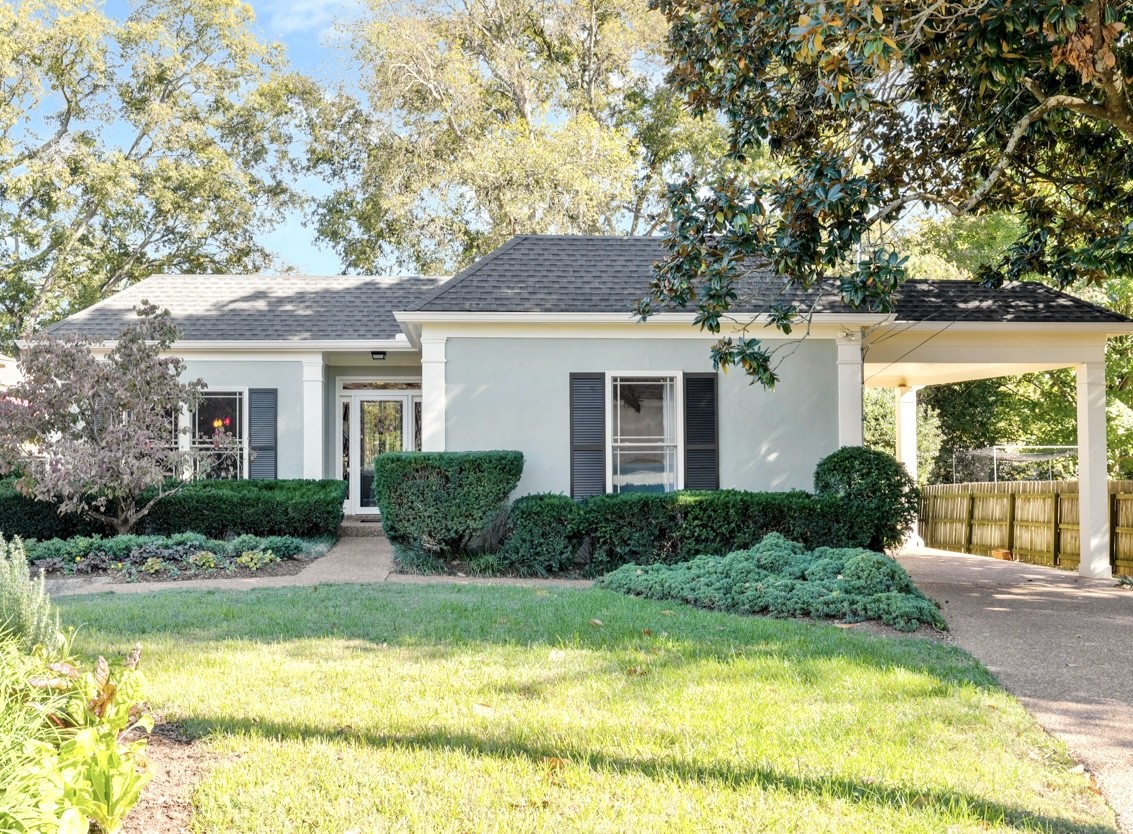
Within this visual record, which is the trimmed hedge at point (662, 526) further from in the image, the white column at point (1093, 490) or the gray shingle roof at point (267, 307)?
the gray shingle roof at point (267, 307)

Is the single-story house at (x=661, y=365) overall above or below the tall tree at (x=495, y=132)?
below

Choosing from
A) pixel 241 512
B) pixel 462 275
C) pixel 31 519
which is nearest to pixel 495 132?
pixel 462 275

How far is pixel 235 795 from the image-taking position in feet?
11.7

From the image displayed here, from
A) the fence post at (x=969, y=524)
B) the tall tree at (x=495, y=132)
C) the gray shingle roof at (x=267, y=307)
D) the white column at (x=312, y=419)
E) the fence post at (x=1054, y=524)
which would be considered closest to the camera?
the fence post at (x=1054, y=524)

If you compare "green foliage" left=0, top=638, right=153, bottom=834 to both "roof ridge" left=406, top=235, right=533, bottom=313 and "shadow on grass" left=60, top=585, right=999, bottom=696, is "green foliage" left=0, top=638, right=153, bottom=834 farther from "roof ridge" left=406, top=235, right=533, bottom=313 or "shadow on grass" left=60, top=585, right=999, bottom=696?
"roof ridge" left=406, top=235, right=533, bottom=313

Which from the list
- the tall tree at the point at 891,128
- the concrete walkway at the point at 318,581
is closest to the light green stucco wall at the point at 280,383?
the concrete walkway at the point at 318,581

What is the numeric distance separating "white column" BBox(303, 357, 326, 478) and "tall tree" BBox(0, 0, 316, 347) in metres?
13.5

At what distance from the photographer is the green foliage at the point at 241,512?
13.3 meters

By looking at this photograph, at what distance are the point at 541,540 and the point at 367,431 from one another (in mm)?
6718

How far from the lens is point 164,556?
37.0ft

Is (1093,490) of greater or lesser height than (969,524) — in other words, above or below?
above

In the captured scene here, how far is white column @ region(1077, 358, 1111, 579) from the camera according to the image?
40.5ft

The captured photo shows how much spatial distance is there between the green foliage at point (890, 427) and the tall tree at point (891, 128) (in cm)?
1188

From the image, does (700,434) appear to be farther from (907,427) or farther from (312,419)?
(312,419)
